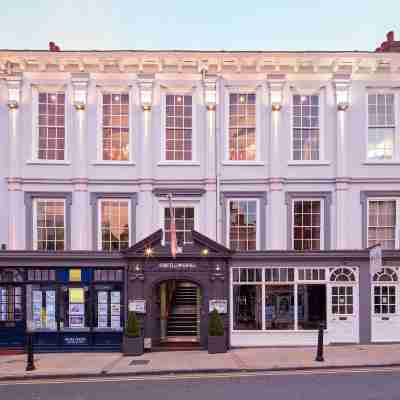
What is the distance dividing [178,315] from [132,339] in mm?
2908

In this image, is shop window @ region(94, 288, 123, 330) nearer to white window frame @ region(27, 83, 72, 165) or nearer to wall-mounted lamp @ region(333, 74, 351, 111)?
white window frame @ region(27, 83, 72, 165)

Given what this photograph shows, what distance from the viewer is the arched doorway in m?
17.0

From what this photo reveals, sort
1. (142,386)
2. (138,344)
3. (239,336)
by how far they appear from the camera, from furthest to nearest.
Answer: (239,336) → (138,344) → (142,386)

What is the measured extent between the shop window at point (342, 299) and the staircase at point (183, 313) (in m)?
5.23

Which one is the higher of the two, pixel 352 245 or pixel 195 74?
pixel 195 74

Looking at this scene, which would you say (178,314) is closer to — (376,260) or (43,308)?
(43,308)

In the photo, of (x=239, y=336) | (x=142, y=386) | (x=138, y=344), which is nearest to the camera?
(x=142, y=386)

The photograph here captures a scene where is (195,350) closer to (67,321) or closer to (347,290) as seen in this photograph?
(67,321)

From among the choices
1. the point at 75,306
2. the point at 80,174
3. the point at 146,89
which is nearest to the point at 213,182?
the point at 146,89

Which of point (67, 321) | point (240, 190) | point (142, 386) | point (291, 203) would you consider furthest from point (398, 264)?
point (67, 321)

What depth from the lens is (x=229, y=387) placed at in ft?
37.3

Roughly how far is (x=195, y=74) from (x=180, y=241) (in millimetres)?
6129

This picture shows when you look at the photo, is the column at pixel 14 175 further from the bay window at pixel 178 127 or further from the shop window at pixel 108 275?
the bay window at pixel 178 127

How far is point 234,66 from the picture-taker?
17.5m
